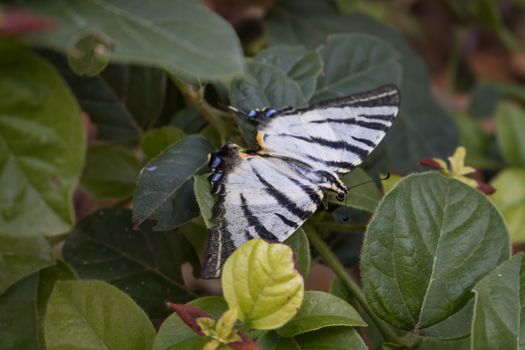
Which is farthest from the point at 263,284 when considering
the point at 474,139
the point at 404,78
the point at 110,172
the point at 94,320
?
the point at 474,139

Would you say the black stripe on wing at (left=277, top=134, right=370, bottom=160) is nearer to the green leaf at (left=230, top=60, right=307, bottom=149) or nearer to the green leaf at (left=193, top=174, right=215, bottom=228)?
the green leaf at (left=230, top=60, right=307, bottom=149)

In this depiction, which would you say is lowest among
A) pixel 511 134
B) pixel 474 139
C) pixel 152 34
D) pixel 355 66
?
pixel 474 139

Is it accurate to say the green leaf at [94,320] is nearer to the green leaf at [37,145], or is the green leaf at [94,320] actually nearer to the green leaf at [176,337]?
the green leaf at [176,337]

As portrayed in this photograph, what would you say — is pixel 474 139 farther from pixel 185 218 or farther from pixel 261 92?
pixel 185 218

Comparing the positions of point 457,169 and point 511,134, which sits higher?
point 457,169

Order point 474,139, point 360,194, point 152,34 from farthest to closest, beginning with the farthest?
point 474,139, point 360,194, point 152,34

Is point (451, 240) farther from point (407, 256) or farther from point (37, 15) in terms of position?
point (37, 15)

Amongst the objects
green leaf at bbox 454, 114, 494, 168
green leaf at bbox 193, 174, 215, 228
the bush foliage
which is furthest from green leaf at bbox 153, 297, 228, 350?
green leaf at bbox 454, 114, 494, 168

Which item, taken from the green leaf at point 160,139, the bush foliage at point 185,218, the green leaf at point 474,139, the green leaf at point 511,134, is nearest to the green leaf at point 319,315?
the bush foliage at point 185,218
